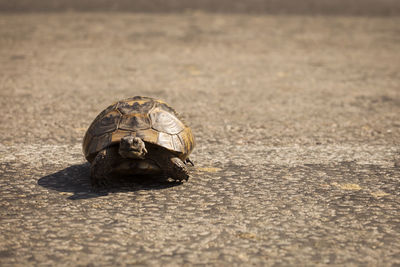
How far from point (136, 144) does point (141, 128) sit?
29cm

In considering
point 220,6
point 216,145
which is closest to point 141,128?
point 216,145

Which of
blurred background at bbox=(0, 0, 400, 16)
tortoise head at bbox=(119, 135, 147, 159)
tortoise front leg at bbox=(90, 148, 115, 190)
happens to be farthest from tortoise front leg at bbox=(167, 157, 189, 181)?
blurred background at bbox=(0, 0, 400, 16)

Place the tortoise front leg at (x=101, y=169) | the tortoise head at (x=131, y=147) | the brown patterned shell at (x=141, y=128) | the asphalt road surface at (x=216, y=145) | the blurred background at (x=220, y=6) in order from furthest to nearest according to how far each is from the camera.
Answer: the blurred background at (x=220, y=6) < the brown patterned shell at (x=141, y=128) < the tortoise front leg at (x=101, y=169) < the tortoise head at (x=131, y=147) < the asphalt road surface at (x=216, y=145)

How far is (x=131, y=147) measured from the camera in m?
4.51

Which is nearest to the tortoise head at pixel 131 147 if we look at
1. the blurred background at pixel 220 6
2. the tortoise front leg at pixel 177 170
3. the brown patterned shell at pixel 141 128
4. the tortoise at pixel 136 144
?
the tortoise at pixel 136 144

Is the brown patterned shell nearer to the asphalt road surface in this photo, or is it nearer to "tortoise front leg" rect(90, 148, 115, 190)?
"tortoise front leg" rect(90, 148, 115, 190)

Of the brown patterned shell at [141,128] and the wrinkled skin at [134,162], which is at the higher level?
the brown patterned shell at [141,128]

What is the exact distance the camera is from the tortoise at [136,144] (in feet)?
15.3

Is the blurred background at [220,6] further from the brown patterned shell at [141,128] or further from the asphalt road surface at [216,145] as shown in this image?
the brown patterned shell at [141,128]

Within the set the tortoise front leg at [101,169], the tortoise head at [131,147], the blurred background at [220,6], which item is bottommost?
the tortoise front leg at [101,169]

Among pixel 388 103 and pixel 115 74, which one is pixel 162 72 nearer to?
pixel 115 74

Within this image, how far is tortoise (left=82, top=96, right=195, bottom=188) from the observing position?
15.3 ft

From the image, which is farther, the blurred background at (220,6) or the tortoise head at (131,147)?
the blurred background at (220,6)

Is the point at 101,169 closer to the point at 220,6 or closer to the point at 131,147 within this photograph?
the point at 131,147
